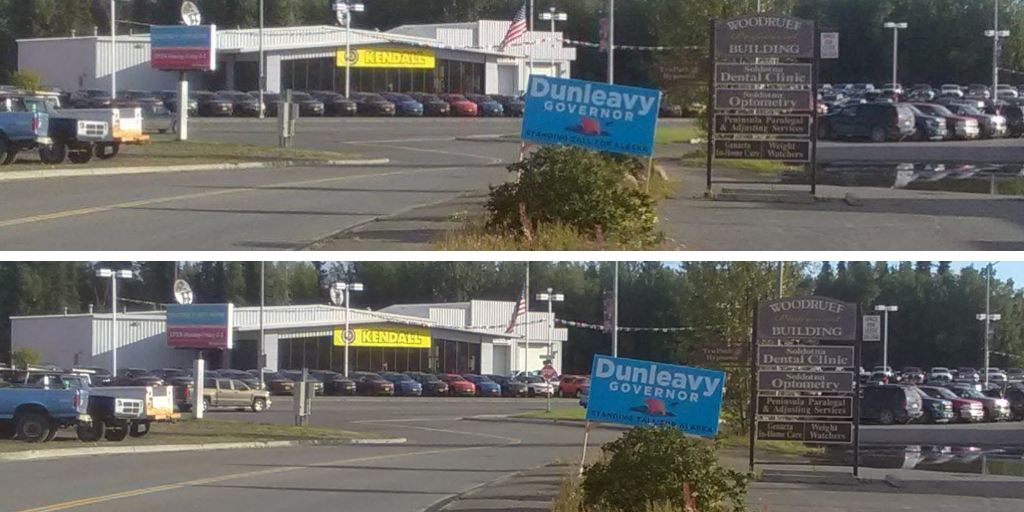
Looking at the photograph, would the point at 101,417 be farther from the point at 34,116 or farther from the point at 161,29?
the point at 161,29

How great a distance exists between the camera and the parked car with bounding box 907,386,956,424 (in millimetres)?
45500

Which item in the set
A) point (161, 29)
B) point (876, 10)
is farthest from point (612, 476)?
point (876, 10)

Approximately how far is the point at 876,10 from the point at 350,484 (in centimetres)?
7163

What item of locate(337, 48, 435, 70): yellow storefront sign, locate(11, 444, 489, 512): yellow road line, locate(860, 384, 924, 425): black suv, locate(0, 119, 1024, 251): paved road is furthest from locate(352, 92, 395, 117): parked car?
locate(11, 444, 489, 512): yellow road line

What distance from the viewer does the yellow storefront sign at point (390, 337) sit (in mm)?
61406

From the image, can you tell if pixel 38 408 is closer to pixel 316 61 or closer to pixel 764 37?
pixel 764 37

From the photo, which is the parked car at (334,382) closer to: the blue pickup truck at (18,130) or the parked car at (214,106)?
the parked car at (214,106)

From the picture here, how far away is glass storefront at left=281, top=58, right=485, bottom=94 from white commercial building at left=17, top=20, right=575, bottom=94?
0.19 feet

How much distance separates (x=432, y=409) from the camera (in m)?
56.4

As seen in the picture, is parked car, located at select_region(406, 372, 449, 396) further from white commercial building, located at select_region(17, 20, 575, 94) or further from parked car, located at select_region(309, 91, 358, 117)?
white commercial building, located at select_region(17, 20, 575, 94)

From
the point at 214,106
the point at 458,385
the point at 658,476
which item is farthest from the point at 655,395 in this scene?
the point at 214,106

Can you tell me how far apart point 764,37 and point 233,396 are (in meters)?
30.8

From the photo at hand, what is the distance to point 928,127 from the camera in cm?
4988

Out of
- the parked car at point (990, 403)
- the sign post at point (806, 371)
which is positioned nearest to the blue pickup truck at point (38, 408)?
the sign post at point (806, 371)
